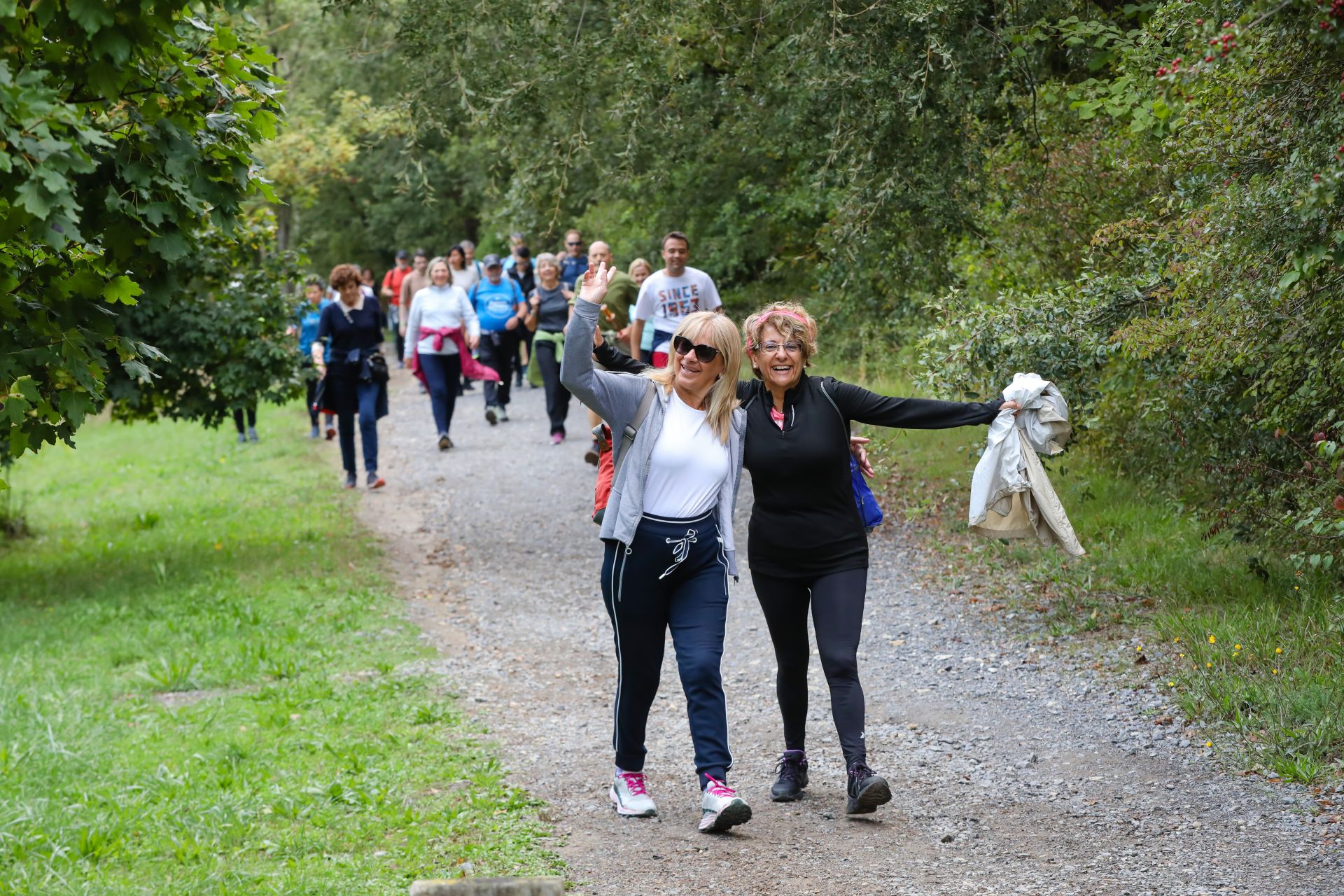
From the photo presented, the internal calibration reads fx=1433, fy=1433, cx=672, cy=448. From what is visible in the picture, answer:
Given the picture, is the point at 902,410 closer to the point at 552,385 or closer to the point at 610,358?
the point at 610,358

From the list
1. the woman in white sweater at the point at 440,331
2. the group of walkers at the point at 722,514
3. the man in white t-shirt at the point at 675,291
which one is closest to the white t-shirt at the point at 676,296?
the man in white t-shirt at the point at 675,291

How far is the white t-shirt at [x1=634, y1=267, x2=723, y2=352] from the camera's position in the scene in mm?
11719

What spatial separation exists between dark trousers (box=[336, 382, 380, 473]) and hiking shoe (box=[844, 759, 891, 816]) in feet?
29.2

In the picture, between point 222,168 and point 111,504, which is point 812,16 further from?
point 111,504

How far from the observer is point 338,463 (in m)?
17.6

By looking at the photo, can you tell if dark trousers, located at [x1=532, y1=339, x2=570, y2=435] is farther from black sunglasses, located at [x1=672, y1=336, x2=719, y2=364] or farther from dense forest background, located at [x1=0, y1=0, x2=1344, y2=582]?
black sunglasses, located at [x1=672, y1=336, x2=719, y2=364]

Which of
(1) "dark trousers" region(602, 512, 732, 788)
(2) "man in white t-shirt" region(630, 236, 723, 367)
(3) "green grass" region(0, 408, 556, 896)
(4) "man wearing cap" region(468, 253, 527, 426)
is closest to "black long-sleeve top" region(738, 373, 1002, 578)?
(1) "dark trousers" region(602, 512, 732, 788)

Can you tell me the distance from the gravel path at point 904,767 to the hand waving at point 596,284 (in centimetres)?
212

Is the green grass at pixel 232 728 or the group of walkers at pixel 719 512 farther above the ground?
the group of walkers at pixel 719 512

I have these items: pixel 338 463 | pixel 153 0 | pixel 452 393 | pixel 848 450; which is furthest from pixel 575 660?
pixel 338 463

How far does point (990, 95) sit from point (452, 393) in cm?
805

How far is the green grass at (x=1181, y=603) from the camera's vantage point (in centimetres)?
634

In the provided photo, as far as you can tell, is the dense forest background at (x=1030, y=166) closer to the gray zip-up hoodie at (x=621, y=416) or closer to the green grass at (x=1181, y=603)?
the green grass at (x=1181, y=603)

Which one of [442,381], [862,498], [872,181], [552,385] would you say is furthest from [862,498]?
[552,385]
